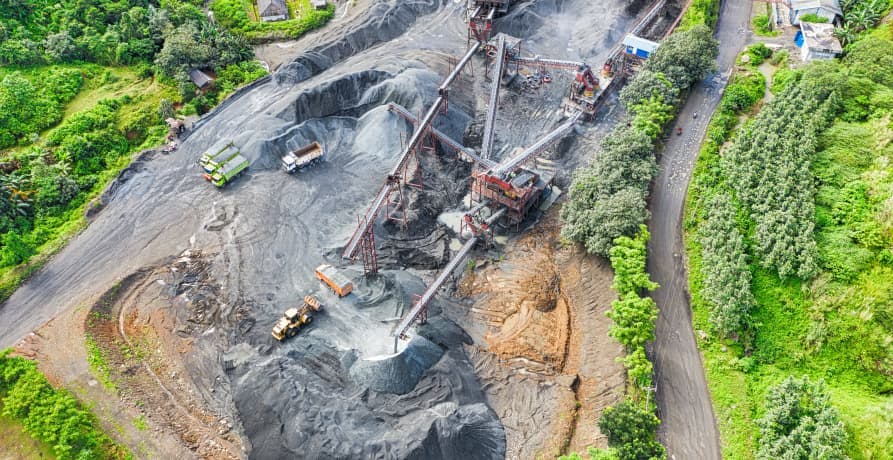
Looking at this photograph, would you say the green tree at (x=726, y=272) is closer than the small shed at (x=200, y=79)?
Yes

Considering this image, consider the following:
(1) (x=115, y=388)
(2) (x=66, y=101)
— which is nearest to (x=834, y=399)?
(1) (x=115, y=388)

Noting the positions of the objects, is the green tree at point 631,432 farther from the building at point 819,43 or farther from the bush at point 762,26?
the bush at point 762,26

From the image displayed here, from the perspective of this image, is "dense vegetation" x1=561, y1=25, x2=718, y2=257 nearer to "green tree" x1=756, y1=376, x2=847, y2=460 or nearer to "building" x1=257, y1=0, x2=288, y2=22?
"green tree" x1=756, y1=376, x2=847, y2=460

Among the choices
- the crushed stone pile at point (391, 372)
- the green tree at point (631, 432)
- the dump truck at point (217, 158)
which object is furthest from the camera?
the dump truck at point (217, 158)

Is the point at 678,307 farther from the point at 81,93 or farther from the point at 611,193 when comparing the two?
the point at 81,93

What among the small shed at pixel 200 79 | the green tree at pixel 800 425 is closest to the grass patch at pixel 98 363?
the small shed at pixel 200 79

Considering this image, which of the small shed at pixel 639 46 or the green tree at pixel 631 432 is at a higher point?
the small shed at pixel 639 46

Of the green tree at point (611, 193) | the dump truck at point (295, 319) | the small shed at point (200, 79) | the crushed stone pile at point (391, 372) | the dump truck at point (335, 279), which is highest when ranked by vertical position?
the small shed at point (200, 79)
